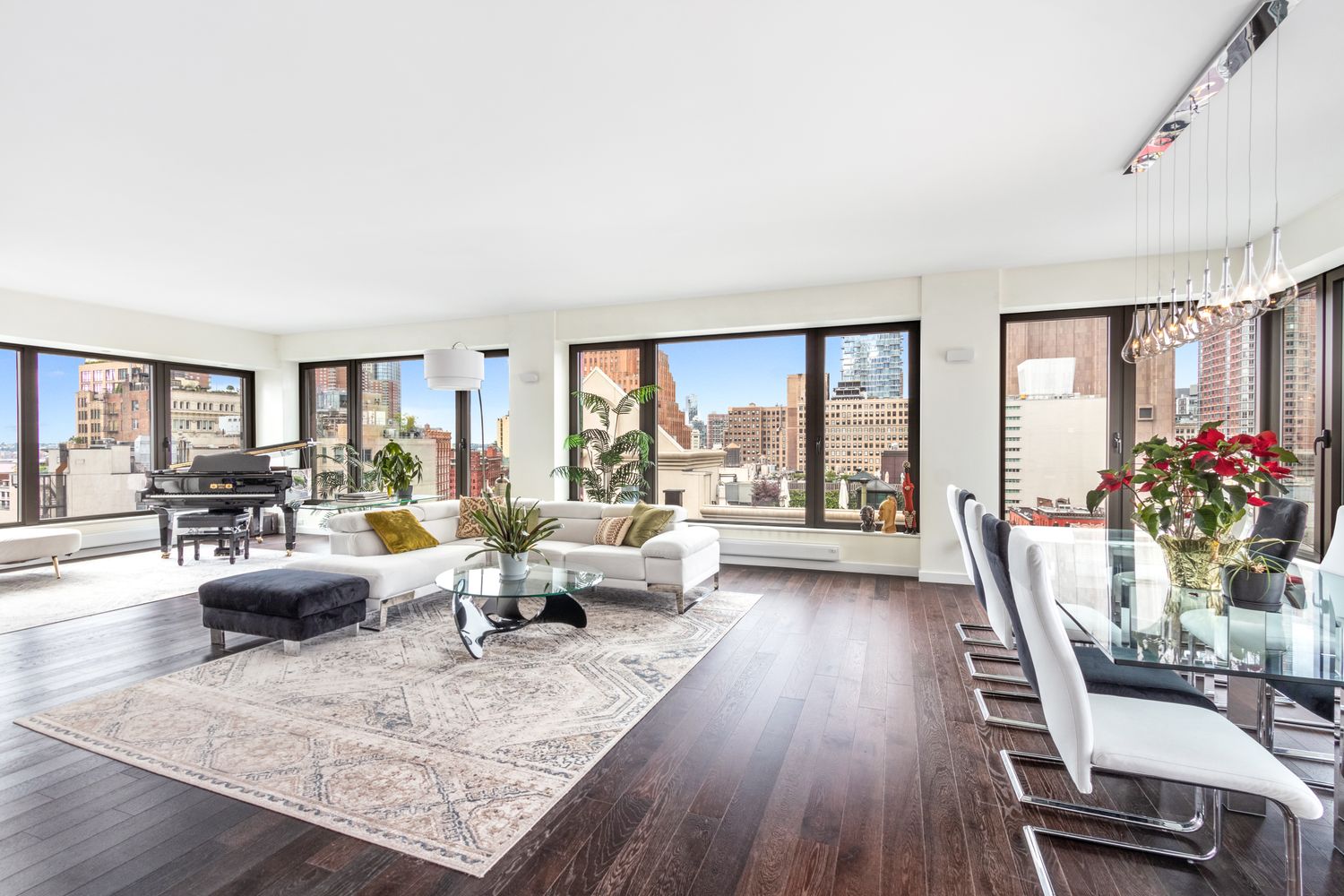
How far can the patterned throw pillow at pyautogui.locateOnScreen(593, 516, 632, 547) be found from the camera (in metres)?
5.23

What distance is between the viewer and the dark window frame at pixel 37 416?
6.84m

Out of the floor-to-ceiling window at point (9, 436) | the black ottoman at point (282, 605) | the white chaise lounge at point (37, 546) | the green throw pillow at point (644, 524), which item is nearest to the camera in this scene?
the black ottoman at point (282, 605)

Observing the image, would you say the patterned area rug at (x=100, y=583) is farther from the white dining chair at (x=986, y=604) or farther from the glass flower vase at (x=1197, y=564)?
the glass flower vase at (x=1197, y=564)

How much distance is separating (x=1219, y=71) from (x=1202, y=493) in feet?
5.43

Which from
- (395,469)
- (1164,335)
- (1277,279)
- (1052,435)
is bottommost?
(395,469)

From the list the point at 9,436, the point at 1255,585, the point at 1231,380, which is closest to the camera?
the point at 1255,585

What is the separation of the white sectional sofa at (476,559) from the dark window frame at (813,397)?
165 centimetres

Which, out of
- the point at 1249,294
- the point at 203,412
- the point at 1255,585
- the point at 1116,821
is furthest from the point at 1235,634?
the point at 203,412

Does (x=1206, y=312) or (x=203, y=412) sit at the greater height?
(x=1206, y=312)

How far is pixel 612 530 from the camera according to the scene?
5270 millimetres

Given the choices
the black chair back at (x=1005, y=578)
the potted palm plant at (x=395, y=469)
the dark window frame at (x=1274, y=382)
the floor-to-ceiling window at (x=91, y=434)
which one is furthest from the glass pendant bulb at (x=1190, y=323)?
the floor-to-ceiling window at (x=91, y=434)

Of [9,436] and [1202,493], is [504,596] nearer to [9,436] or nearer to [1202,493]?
[1202,493]

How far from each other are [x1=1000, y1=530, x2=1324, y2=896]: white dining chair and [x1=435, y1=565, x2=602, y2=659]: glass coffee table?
2.48m

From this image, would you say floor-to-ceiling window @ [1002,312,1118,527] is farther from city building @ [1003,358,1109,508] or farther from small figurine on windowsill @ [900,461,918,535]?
small figurine on windowsill @ [900,461,918,535]
